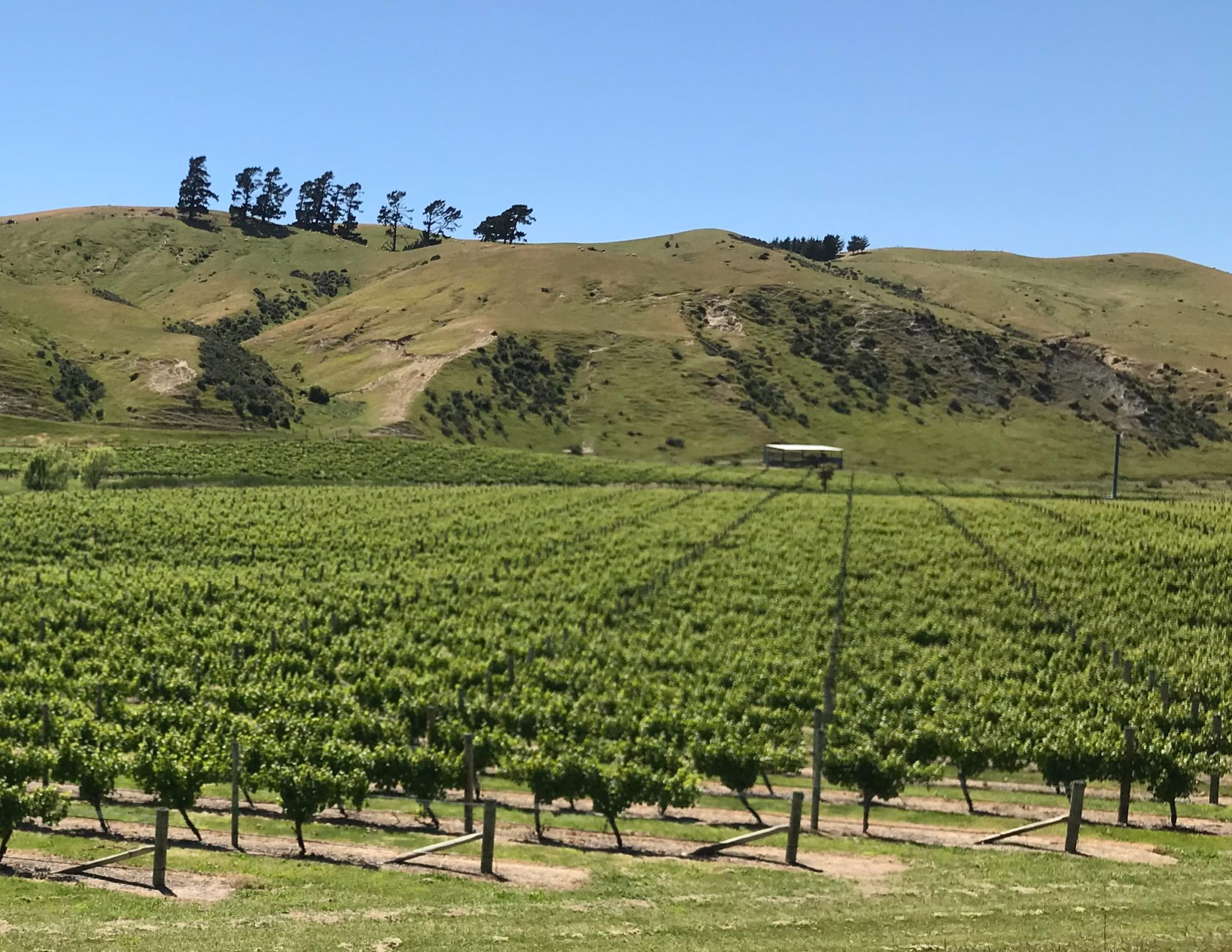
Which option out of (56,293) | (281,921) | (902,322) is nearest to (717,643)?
(281,921)

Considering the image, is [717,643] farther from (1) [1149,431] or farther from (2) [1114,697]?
(1) [1149,431]

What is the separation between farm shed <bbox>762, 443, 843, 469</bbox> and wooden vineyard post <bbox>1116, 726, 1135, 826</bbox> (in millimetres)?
98855

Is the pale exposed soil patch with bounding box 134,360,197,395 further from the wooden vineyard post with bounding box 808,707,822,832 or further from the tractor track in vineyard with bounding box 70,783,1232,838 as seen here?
the wooden vineyard post with bounding box 808,707,822,832

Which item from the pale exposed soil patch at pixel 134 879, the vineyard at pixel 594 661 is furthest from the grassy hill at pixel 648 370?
the pale exposed soil patch at pixel 134 879

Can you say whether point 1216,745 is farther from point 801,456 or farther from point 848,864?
point 801,456

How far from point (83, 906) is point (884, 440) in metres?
129

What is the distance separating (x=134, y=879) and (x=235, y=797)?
11.1 feet

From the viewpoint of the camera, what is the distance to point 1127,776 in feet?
85.7

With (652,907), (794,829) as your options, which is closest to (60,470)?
(794,829)

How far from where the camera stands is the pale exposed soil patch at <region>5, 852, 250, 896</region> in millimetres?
18625

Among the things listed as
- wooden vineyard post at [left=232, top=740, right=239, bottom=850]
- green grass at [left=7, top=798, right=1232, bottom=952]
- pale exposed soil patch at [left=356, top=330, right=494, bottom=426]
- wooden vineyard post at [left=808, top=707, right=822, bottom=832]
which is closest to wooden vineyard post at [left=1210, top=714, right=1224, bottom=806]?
green grass at [left=7, top=798, right=1232, bottom=952]

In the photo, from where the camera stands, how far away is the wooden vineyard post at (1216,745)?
2858 cm

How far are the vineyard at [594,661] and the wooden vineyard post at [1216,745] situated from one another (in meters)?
0.17

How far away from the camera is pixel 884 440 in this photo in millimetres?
139625
